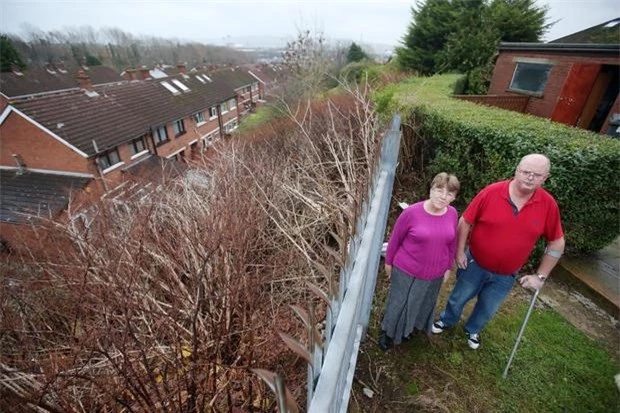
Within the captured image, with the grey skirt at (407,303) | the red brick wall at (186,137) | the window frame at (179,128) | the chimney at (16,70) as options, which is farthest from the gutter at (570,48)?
the chimney at (16,70)

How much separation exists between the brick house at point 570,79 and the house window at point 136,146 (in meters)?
19.0

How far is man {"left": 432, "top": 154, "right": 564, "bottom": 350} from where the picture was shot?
2.28m

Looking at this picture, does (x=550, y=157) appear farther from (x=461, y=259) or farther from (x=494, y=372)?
(x=494, y=372)

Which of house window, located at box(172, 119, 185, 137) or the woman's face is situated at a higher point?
the woman's face

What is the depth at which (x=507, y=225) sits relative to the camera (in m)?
2.40

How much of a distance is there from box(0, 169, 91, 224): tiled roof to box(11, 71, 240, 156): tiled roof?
7.00 feet

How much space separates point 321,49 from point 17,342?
19.6 m

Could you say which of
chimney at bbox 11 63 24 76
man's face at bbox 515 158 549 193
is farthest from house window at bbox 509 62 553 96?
chimney at bbox 11 63 24 76

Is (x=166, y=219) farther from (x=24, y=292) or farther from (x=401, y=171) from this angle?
(x=401, y=171)

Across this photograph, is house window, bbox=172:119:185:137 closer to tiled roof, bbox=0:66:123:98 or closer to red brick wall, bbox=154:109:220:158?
red brick wall, bbox=154:109:220:158

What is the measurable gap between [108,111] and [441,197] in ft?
74.4

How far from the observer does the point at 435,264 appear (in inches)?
96.0

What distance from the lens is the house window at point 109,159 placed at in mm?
16344

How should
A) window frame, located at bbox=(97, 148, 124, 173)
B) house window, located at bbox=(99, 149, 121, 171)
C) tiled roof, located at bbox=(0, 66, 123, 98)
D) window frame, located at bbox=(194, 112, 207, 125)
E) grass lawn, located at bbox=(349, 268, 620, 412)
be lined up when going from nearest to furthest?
grass lawn, located at bbox=(349, 268, 620, 412) < window frame, located at bbox=(97, 148, 124, 173) < house window, located at bbox=(99, 149, 121, 171) < window frame, located at bbox=(194, 112, 207, 125) < tiled roof, located at bbox=(0, 66, 123, 98)
